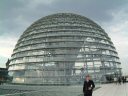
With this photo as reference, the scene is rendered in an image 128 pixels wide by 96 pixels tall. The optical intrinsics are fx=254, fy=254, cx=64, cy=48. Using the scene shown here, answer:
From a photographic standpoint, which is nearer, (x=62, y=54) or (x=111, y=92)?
(x=111, y=92)

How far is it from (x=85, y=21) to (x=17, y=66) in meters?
21.4

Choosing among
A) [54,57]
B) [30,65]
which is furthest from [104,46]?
[30,65]

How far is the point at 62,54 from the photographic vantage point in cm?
5659

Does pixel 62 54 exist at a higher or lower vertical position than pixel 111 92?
higher

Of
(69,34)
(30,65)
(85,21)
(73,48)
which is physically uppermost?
(85,21)

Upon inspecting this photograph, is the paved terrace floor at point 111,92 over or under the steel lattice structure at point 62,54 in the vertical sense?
under

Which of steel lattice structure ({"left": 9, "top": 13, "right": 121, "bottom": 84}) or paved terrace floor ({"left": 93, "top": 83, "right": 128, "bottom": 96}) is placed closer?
paved terrace floor ({"left": 93, "top": 83, "right": 128, "bottom": 96})

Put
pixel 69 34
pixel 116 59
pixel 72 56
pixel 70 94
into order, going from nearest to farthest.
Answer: pixel 70 94
pixel 72 56
pixel 69 34
pixel 116 59

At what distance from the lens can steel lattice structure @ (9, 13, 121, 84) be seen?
55100mm

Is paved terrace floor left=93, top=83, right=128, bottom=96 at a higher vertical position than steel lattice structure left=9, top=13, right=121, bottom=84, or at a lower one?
lower

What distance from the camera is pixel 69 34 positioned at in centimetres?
6016

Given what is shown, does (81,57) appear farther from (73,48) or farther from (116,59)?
(116,59)

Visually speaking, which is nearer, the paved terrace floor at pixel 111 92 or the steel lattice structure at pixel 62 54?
the paved terrace floor at pixel 111 92

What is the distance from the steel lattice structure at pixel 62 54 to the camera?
181 ft
